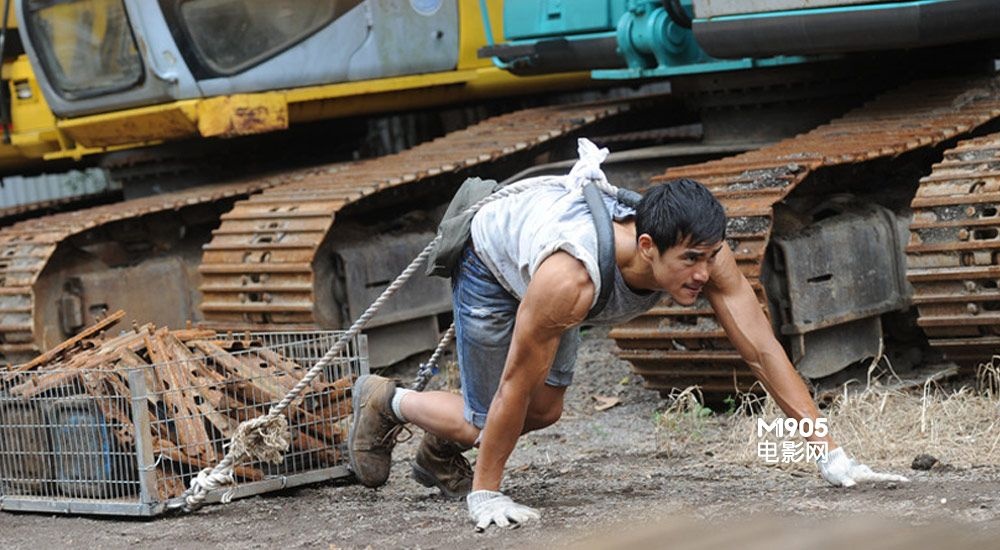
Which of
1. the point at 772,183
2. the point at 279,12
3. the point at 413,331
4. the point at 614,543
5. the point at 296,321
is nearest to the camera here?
the point at 614,543

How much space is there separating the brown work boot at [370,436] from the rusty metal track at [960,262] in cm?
224

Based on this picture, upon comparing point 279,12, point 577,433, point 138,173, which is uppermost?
point 279,12

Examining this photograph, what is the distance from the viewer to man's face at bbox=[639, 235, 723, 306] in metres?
5.27

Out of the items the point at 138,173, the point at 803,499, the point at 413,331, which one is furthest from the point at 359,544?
Answer: the point at 138,173

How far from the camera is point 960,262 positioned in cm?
728

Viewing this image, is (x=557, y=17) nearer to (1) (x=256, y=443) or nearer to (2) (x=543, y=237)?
(1) (x=256, y=443)

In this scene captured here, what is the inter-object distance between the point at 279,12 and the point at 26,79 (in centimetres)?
242

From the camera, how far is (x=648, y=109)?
10945mm

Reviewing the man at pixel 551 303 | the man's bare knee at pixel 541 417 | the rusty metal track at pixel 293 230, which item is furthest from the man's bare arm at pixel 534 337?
the rusty metal track at pixel 293 230

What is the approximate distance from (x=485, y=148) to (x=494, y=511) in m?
4.99

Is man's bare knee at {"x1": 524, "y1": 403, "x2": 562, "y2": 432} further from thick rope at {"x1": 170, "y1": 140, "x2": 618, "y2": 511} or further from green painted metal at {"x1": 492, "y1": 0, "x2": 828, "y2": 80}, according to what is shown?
green painted metal at {"x1": 492, "y1": 0, "x2": 828, "y2": 80}

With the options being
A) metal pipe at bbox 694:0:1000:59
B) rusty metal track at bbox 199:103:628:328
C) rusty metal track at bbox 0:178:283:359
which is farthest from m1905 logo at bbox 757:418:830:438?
rusty metal track at bbox 0:178:283:359

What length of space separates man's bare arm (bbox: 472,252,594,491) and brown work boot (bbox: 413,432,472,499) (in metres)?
0.79

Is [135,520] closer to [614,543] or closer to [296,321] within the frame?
[614,543]
